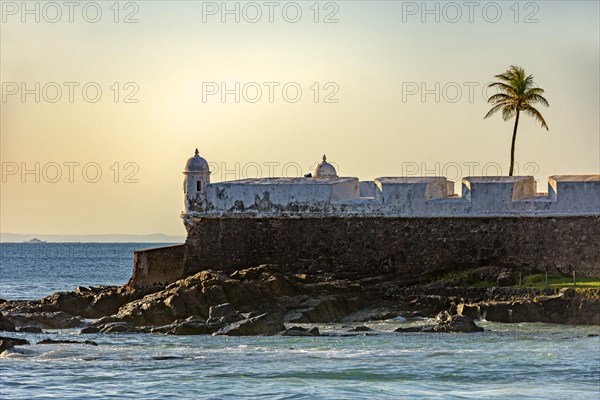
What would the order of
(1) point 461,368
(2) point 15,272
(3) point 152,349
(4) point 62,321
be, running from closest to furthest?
(1) point 461,368 → (3) point 152,349 → (4) point 62,321 → (2) point 15,272

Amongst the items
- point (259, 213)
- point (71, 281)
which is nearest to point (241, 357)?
point (259, 213)

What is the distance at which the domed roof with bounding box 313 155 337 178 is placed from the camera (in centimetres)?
4472

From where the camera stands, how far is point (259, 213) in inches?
1641

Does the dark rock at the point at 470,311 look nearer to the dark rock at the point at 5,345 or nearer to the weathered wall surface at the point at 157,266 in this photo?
the weathered wall surface at the point at 157,266

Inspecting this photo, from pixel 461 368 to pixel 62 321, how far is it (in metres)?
12.4

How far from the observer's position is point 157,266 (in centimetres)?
4269

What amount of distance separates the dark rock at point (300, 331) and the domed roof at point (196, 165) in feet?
29.8

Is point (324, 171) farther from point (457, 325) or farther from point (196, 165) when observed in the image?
point (457, 325)

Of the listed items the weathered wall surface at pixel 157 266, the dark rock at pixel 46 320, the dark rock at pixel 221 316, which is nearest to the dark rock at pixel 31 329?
the dark rock at pixel 46 320

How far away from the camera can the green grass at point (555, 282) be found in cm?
3659

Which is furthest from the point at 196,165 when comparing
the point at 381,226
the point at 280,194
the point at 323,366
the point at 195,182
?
the point at 323,366

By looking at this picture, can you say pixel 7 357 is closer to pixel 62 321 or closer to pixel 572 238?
pixel 62 321

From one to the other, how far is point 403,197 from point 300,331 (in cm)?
733

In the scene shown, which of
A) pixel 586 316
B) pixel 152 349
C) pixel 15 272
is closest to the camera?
pixel 152 349
